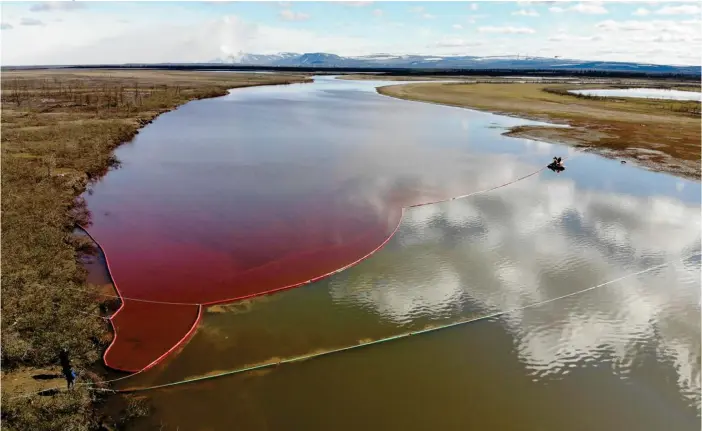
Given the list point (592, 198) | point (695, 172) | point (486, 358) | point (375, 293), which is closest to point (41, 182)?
point (375, 293)

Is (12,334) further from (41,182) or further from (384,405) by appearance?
(41,182)

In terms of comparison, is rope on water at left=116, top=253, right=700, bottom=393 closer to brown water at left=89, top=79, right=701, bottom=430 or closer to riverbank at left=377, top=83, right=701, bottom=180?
brown water at left=89, top=79, right=701, bottom=430

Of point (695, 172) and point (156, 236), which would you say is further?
point (695, 172)

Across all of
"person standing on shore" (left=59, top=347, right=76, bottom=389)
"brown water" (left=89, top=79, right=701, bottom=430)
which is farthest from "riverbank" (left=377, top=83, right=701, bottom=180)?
"person standing on shore" (left=59, top=347, right=76, bottom=389)

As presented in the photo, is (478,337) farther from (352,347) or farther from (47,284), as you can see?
(47,284)

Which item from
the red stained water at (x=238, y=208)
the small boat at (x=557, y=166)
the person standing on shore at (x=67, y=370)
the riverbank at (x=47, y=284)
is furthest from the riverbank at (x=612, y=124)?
the person standing on shore at (x=67, y=370)

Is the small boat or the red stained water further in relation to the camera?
the small boat

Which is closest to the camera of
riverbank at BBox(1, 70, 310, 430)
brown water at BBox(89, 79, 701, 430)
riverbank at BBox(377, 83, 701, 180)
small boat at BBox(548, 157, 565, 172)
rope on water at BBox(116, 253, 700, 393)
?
riverbank at BBox(1, 70, 310, 430)
